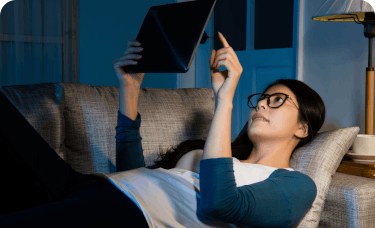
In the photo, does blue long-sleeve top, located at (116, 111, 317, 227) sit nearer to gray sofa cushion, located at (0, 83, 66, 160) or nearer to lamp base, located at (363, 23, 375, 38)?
gray sofa cushion, located at (0, 83, 66, 160)

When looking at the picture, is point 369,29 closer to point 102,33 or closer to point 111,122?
point 111,122

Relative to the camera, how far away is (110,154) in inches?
56.6

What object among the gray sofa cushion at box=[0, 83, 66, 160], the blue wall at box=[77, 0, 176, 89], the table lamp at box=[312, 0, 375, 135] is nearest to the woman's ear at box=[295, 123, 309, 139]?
the table lamp at box=[312, 0, 375, 135]

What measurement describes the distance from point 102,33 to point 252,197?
288 centimetres

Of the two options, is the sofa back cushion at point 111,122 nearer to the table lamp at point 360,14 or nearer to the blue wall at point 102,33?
the table lamp at point 360,14

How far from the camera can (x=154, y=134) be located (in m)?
1.54

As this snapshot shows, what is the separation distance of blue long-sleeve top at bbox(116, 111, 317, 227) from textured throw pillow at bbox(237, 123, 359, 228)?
15cm

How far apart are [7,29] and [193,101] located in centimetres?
225

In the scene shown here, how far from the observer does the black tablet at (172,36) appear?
0.95 meters

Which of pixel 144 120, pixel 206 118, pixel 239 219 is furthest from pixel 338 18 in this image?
pixel 239 219

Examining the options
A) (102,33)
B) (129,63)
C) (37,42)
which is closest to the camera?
(129,63)

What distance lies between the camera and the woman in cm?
89

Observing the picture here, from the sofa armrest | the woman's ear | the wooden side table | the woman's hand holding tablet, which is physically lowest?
the sofa armrest

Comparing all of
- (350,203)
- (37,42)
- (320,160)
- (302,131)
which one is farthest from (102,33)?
(350,203)
